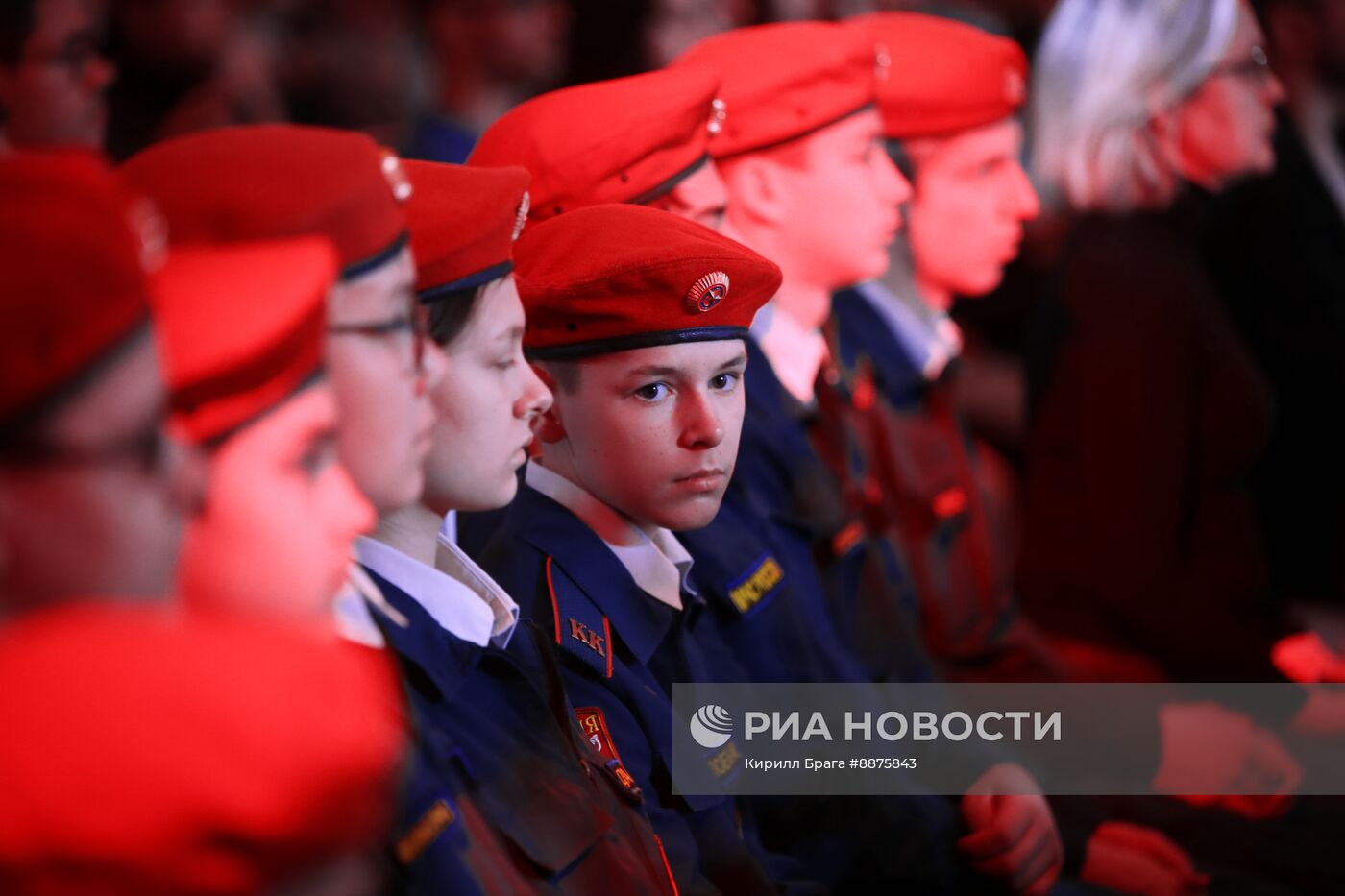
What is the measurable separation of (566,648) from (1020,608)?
171 centimetres

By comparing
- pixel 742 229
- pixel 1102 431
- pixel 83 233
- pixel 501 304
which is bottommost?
pixel 1102 431

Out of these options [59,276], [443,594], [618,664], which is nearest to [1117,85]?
[618,664]

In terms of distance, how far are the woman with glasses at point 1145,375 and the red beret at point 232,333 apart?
7.22 feet

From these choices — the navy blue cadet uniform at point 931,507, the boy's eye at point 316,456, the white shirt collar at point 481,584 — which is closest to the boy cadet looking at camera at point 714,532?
the white shirt collar at point 481,584

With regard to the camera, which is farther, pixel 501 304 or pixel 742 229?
pixel 742 229

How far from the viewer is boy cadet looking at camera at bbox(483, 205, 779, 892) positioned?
1.56 m

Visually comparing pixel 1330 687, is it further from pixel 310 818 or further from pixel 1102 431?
pixel 310 818

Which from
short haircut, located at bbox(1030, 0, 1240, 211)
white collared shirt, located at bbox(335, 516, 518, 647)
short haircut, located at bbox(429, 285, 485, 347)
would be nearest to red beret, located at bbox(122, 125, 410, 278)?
short haircut, located at bbox(429, 285, 485, 347)

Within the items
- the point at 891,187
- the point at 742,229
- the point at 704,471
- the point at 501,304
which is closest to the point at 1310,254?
the point at 891,187

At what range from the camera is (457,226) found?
1.34 metres

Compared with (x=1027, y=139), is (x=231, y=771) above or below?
above

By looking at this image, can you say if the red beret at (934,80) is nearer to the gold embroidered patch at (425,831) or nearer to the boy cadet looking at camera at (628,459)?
the boy cadet looking at camera at (628,459)

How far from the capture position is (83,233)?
34.9 inches

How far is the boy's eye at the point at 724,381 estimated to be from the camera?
165 cm
